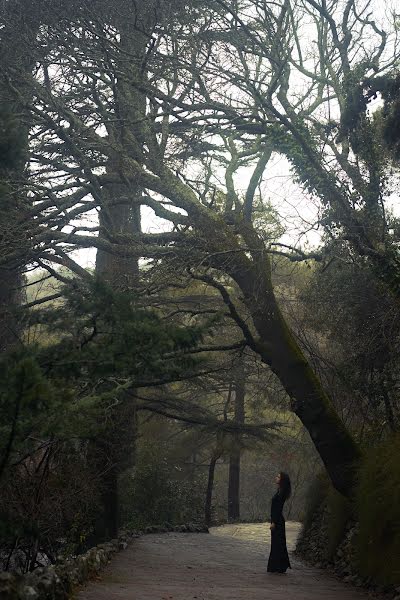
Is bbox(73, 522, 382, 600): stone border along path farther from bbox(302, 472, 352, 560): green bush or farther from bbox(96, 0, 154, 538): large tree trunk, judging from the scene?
bbox(96, 0, 154, 538): large tree trunk

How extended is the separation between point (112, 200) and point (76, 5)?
376 centimetres

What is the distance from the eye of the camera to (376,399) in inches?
591

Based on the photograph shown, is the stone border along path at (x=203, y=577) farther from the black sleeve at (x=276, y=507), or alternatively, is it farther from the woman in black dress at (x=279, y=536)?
the black sleeve at (x=276, y=507)

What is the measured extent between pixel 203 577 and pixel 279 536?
1.71 metres

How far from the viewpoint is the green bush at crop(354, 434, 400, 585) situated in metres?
8.90

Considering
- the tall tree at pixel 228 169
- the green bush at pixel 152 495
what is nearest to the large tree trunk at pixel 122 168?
the tall tree at pixel 228 169

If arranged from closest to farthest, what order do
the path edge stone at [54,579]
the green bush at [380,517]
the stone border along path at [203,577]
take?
the path edge stone at [54,579], the stone border along path at [203,577], the green bush at [380,517]

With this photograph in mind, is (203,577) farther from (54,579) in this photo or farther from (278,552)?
(54,579)

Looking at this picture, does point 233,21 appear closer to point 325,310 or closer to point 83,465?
→ point 325,310

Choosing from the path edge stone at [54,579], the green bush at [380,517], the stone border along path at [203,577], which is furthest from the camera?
the green bush at [380,517]

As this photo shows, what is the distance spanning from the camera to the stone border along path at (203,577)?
813 centimetres

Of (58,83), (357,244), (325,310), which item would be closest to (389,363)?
(357,244)

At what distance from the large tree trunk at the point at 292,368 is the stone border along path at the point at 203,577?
2145 mm

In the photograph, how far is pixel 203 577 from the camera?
10.7m
